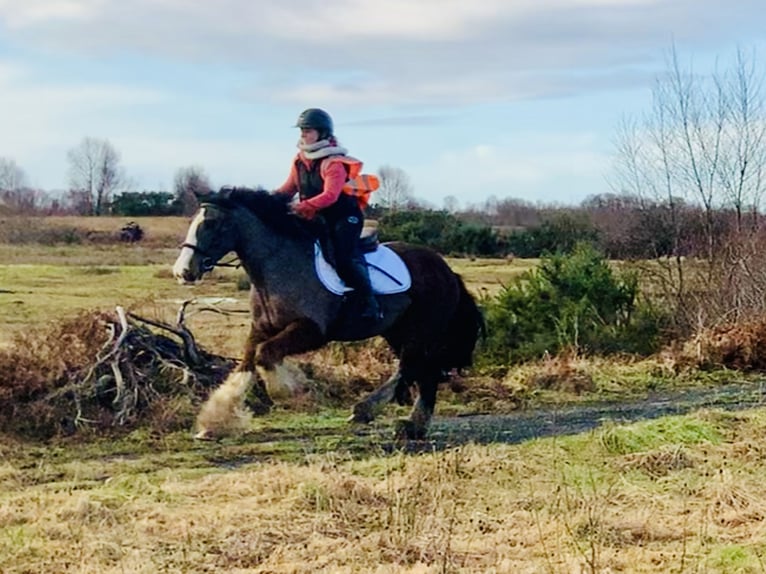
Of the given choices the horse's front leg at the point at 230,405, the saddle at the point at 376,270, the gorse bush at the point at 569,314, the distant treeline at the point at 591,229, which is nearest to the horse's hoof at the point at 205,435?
the horse's front leg at the point at 230,405

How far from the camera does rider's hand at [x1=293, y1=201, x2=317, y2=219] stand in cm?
997

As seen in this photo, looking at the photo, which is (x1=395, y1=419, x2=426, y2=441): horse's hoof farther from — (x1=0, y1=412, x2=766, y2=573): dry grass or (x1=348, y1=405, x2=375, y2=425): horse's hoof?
(x1=0, y1=412, x2=766, y2=573): dry grass

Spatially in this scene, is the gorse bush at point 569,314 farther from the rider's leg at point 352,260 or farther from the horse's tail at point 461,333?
the rider's leg at point 352,260

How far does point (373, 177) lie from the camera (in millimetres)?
10422

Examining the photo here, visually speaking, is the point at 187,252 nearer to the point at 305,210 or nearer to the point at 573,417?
the point at 305,210

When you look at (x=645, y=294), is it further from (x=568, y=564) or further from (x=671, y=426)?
(x=568, y=564)

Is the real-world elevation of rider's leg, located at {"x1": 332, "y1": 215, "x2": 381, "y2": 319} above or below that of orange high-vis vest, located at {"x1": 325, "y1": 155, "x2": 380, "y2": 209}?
below

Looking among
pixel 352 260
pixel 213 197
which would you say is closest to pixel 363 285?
pixel 352 260

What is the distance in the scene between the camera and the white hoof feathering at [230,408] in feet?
31.6

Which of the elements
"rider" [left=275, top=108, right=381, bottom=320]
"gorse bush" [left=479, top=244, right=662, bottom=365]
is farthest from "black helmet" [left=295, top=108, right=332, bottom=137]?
"gorse bush" [left=479, top=244, right=662, bottom=365]

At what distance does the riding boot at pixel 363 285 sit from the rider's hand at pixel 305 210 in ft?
1.90

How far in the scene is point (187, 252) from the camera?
9.77 metres

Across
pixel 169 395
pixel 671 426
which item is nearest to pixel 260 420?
pixel 169 395

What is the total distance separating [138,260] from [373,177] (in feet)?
89.9
